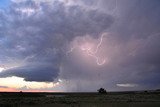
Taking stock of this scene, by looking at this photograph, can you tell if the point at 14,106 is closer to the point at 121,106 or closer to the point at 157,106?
the point at 121,106

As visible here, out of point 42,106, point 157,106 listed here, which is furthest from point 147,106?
point 42,106

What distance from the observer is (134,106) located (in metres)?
49.3

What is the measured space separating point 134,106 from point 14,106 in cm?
1995

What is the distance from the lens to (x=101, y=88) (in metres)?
140

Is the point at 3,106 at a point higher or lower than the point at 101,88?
lower

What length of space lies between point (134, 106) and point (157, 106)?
3880 millimetres

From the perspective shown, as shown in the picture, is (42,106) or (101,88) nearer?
(42,106)

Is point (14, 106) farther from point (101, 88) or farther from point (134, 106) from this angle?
point (101, 88)

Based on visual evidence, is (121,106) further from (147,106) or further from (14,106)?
(14,106)

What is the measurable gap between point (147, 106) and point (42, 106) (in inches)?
702

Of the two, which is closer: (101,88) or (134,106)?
(134,106)

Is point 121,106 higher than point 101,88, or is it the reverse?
point 101,88

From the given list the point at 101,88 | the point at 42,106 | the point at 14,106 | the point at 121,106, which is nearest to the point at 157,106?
the point at 121,106

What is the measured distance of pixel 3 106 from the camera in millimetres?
47156
